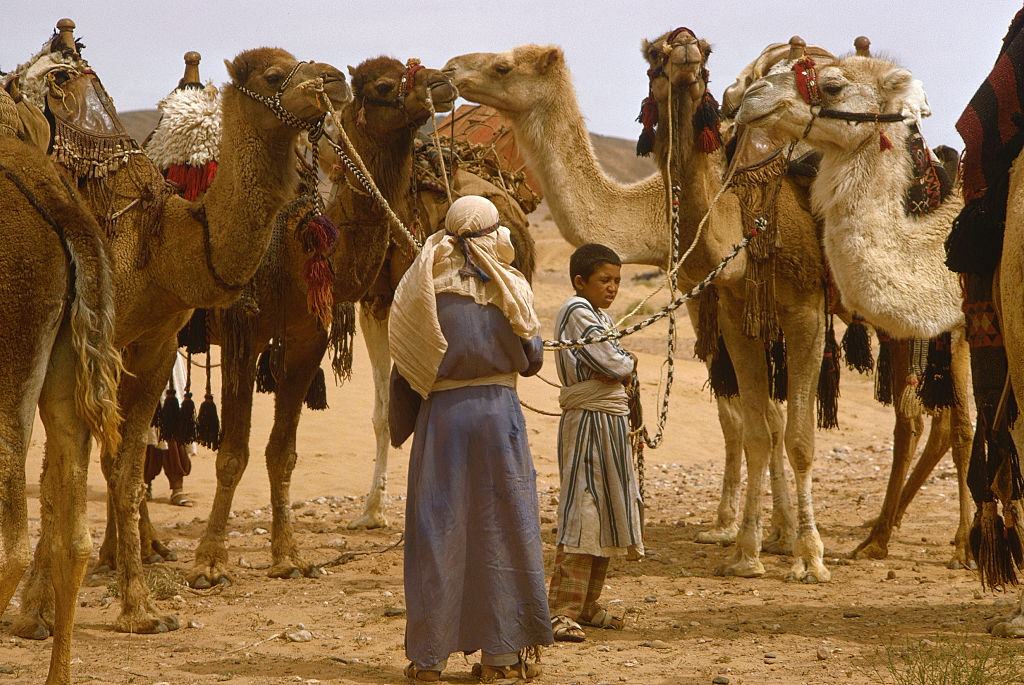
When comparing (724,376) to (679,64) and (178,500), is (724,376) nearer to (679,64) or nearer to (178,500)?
(679,64)

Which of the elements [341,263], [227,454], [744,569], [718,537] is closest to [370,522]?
[227,454]

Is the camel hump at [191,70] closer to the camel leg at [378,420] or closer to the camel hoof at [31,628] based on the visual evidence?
A: the camel leg at [378,420]

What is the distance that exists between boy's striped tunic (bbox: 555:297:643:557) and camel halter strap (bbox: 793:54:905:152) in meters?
1.90

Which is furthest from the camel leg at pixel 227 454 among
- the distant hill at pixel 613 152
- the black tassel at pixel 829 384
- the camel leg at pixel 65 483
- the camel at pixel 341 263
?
the distant hill at pixel 613 152

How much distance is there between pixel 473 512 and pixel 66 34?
3872mm

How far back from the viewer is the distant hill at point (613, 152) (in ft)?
192

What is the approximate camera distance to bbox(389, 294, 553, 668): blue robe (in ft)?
15.8

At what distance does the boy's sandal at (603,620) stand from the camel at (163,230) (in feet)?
Answer: 6.62

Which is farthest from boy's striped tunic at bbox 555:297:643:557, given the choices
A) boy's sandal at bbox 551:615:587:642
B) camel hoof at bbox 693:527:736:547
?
camel hoof at bbox 693:527:736:547

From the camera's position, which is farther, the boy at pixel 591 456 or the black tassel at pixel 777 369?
the black tassel at pixel 777 369

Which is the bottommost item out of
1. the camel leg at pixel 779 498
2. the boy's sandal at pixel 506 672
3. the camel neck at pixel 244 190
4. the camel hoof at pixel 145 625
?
the camel hoof at pixel 145 625

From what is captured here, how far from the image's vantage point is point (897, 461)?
27.4ft

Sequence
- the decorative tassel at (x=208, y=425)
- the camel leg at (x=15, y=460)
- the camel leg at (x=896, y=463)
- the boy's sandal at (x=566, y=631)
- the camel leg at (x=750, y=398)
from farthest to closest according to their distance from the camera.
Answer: the decorative tassel at (x=208, y=425) → the camel leg at (x=896, y=463) → the camel leg at (x=750, y=398) → the boy's sandal at (x=566, y=631) → the camel leg at (x=15, y=460)

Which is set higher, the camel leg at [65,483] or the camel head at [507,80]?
the camel head at [507,80]
